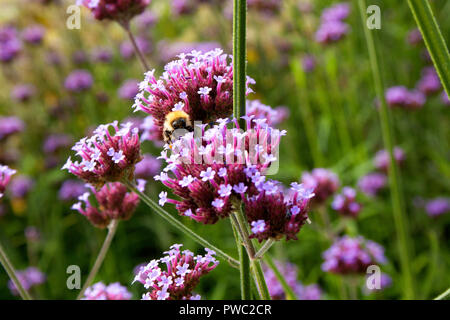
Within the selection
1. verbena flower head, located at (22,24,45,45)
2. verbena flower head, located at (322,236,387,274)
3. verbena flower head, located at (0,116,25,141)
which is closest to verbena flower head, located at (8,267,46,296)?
verbena flower head, located at (0,116,25,141)

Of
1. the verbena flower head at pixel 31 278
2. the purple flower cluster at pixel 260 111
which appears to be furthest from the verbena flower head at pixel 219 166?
the verbena flower head at pixel 31 278

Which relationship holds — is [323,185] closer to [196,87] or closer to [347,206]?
[347,206]

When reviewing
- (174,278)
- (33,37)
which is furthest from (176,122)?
(33,37)

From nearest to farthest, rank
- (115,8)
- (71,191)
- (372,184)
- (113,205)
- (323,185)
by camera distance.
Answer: (113,205) < (115,8) < (323,185) < (372,184) < (71,191)

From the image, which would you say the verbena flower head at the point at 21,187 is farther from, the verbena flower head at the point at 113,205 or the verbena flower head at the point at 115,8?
the verbena flower head at the point at 113,205
